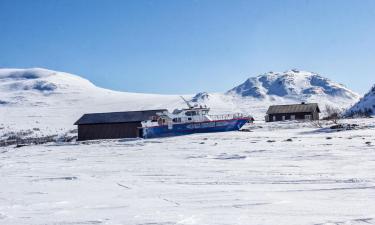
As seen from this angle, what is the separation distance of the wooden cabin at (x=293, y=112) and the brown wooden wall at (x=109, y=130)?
2013cm

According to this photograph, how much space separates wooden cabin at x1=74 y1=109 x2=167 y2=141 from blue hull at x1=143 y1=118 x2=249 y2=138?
241 inches

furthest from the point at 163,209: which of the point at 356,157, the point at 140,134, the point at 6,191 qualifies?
the point at 140,134

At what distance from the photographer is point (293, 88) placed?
151875 millimetres

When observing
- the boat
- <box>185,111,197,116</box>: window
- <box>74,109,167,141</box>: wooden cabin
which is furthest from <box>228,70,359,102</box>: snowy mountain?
the boat

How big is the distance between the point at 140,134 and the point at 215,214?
29086mm

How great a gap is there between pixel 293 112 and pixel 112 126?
2306 cm

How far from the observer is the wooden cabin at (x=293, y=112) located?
153 ft

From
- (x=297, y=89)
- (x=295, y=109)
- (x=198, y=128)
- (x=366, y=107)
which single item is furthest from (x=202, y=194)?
(x=297, y=89)

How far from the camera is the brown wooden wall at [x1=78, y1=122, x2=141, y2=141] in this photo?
111 ft

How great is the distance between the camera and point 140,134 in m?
32.9

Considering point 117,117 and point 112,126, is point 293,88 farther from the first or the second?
point 112,126

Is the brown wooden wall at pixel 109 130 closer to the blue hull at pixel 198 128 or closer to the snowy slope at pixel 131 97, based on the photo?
the blue hull at pixel 198 128

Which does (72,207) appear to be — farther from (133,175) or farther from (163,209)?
(133,175)

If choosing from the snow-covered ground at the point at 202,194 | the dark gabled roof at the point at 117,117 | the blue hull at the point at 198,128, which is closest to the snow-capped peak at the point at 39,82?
the dark gabled roof at the point at 117,117
